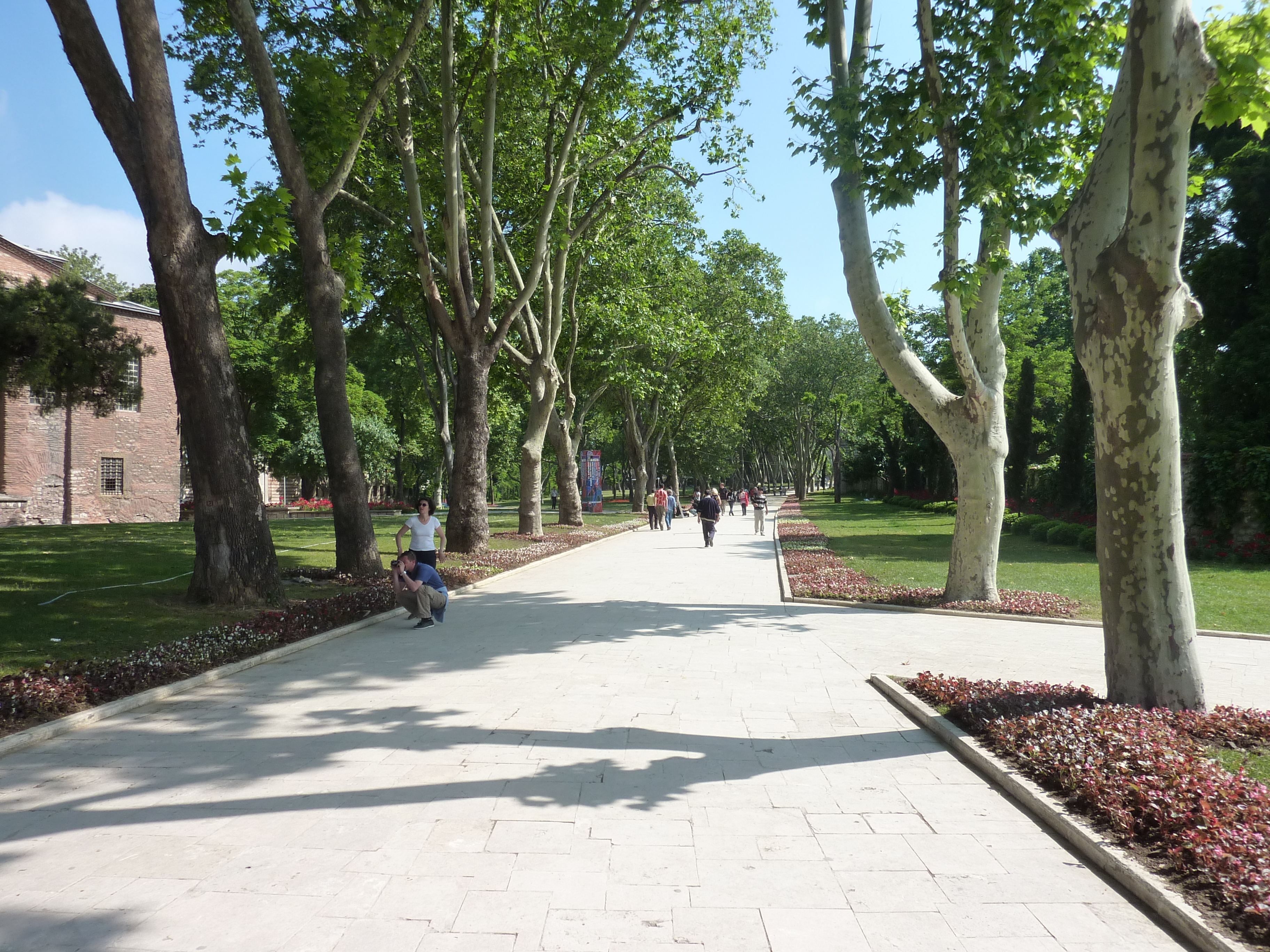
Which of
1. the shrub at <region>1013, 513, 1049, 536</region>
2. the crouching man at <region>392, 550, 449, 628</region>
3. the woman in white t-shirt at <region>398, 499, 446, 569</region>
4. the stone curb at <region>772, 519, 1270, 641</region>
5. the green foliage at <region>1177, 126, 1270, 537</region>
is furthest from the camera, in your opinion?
the shrub at <region>1013, 513, 1049, 536</region>

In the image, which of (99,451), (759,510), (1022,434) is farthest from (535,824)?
(99,451)

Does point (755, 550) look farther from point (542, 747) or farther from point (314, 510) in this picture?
point (314, 510)

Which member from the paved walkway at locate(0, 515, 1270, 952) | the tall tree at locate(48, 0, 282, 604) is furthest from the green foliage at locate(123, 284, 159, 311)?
the paved walkway at locate(0, 515, 1270, 952)

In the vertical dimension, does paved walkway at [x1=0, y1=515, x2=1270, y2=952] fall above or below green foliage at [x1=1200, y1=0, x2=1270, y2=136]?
below

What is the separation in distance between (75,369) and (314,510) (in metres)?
35.1

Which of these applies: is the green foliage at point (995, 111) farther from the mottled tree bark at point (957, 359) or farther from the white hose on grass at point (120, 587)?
the white hose on grass at point (120, 587)

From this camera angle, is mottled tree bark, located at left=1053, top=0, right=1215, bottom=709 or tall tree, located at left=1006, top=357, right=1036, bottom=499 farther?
tall tree, located at left=1006, top=357, right=1036, bottom=499

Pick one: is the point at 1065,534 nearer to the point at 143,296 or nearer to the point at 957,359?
the point at 957,359

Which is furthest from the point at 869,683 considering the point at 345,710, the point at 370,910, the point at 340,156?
the point at 340,156

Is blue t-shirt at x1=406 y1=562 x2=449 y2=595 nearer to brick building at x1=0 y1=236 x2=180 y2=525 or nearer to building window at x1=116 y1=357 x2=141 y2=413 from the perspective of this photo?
building window at x1=116 y1=357 x2=141 y2=413

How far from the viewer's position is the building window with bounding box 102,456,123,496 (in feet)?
116

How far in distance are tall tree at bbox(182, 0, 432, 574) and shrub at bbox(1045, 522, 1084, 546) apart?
18544 millimetres

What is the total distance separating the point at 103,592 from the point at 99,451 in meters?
28.4

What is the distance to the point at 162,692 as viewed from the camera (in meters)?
7.00
